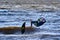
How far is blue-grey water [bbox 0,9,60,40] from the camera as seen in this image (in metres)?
6.97

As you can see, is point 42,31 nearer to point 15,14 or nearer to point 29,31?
point 29,31

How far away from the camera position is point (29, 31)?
743cm

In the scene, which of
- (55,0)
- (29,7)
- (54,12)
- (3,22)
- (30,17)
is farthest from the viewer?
(55,0)

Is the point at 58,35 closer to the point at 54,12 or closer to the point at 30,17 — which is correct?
the point at 30,17

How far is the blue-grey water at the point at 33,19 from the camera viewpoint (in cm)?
697

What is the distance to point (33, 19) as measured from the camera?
355 inches

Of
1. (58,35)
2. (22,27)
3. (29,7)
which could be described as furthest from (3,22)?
(29,7)

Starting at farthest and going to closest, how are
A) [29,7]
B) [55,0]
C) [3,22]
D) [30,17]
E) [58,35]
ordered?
[55,0]
[29,7]
[30,17]
[3,22]
[58,35]

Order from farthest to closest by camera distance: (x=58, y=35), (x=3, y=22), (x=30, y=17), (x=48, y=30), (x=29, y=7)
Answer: (x=29, y=7)
(x=30, y=17)
(x=3, y=22)
(x=48, y=30)
(x=58, y=35)

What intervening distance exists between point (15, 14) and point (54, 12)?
1.34 meters

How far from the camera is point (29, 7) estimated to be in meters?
11.3

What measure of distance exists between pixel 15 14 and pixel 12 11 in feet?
2.18

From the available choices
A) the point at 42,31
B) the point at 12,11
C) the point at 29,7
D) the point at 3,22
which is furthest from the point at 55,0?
the point at 42,31

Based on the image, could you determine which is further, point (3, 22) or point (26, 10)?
point (26, 10)
